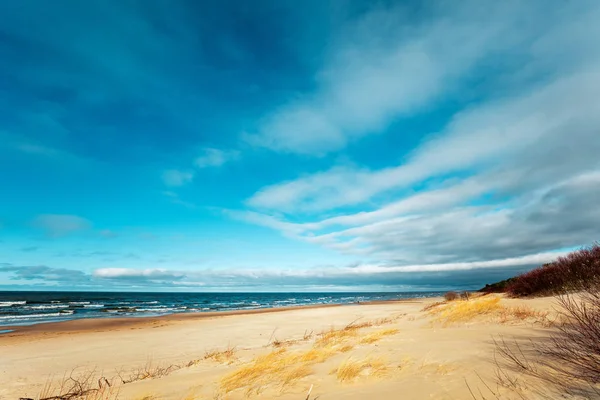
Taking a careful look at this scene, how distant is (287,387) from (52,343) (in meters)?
18.2

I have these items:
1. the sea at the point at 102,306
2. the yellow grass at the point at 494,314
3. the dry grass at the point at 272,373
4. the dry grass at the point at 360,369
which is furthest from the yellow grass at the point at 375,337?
the sea at the point at 102,306

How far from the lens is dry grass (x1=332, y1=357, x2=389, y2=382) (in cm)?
568

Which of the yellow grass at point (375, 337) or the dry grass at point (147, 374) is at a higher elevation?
the yellow grass at point (375, 337)

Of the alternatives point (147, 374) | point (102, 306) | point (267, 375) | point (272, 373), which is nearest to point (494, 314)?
point (272, 373)

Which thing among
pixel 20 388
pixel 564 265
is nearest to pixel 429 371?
pixel 20 388

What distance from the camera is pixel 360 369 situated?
5.99 meters

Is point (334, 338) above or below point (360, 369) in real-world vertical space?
below

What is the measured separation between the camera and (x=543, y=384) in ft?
14.1

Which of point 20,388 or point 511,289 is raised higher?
point 511,289

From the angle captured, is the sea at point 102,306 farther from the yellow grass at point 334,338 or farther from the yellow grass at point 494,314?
the yellow grass at point 494,314

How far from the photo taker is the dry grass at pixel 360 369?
5.68 metres

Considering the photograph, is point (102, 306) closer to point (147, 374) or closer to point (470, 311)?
point (147, 374)

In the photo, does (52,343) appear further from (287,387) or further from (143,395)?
(287,387)

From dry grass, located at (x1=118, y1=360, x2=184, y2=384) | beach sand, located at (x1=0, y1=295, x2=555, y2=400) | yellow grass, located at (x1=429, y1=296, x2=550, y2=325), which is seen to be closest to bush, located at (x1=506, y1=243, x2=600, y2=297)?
beach sand, located at (x1=0, y1=295, x2=555, y2=400)
